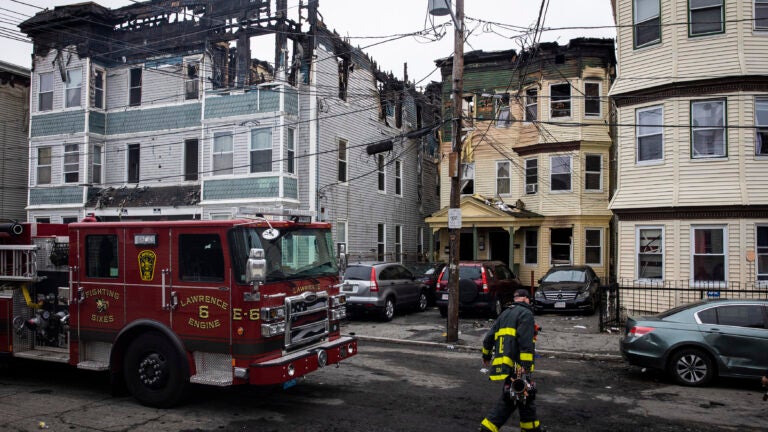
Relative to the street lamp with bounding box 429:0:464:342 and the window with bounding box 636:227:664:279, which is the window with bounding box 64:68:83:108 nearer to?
the street lamp with bounding box 429:0:464:342

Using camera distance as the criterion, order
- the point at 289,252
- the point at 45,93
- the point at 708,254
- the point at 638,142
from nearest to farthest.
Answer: the point at 289,252 < the point at 708,254 < the point at 638,142 < the point at 45,93

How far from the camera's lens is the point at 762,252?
49.3 feet

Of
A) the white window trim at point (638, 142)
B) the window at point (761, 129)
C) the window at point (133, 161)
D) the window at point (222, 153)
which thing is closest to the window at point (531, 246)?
the white window trim at point (638, 142)

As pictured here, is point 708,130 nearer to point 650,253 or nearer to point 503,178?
point 650,253

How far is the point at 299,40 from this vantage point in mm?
21438

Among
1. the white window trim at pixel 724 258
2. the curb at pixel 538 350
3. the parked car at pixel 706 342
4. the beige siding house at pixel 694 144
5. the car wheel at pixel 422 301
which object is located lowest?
the curb at pixel 538 350

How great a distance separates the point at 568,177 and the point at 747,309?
15545 mm

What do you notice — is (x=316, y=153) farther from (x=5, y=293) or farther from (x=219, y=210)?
(x=5, y=293)

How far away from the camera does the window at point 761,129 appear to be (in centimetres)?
1512

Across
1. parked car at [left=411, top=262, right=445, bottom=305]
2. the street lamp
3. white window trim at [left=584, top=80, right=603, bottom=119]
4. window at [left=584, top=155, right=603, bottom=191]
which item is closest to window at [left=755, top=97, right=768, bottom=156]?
the street lamp

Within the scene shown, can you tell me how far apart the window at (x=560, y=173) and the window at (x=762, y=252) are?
9.58 meters

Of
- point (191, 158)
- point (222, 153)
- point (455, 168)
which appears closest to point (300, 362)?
point (455, 168)

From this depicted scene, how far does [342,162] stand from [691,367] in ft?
55.8

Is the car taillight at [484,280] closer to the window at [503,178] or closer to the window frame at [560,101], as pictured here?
the window at [503,178]
